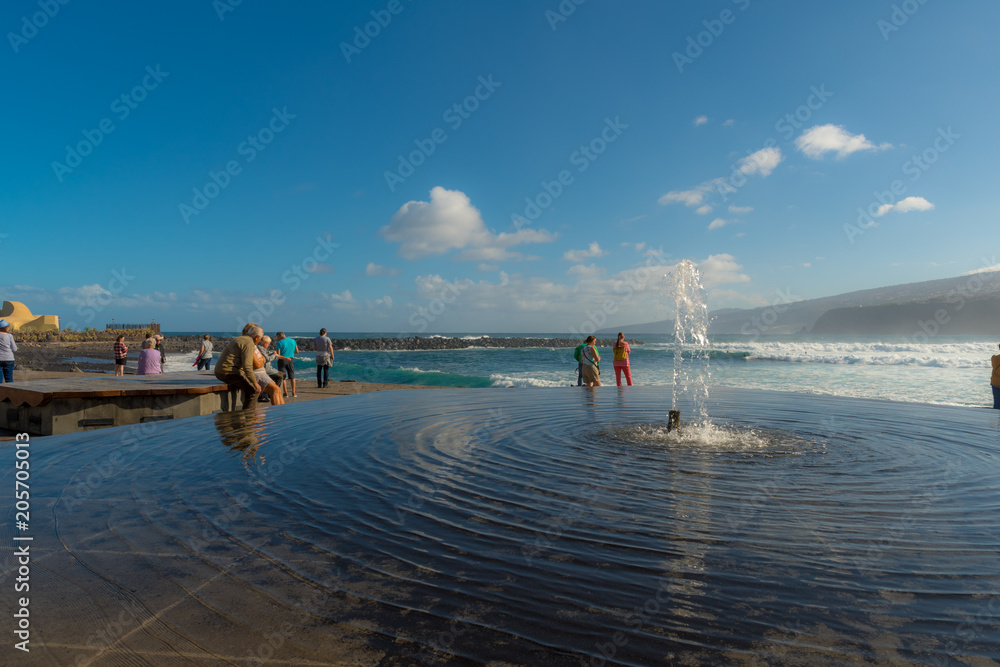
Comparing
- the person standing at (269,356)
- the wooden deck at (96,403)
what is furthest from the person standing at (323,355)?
the wooden deck at (96,403)

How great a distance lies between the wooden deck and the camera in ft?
31.4

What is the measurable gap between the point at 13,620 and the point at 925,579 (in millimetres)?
5534

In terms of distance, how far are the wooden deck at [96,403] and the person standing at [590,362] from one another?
10.9 m

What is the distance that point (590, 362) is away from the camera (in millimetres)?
17594

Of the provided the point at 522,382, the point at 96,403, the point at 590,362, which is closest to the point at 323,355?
the point at 96,403

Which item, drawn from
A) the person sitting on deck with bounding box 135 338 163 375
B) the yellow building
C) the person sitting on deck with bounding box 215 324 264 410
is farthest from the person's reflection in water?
the yellow building

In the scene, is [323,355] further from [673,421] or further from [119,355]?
[673,421]

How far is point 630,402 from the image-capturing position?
12.4 m

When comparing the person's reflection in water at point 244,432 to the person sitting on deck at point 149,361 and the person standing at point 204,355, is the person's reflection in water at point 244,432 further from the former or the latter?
the person standing at point 204,355

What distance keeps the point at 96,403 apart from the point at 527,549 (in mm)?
10169

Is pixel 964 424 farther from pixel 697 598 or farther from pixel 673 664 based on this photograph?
pixel 673 664

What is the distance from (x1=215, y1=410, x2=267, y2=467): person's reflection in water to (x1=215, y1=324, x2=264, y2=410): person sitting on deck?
0.59m

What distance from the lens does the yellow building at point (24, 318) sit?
7794cm

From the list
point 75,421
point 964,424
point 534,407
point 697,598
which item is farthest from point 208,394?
point 964,424
